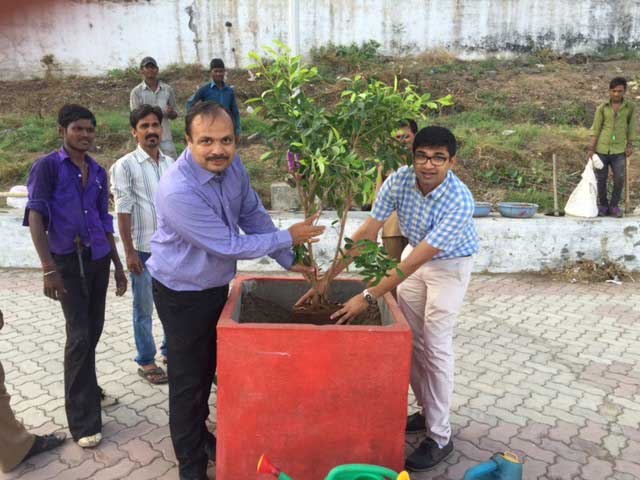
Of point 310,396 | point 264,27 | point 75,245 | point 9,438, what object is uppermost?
point 264,27

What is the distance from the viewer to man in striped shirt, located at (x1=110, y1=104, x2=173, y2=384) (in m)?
3.26

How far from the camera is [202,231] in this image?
2.11m

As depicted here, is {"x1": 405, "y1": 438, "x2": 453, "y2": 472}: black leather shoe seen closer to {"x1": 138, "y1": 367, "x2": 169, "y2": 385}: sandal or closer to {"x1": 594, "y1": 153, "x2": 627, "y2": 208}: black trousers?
{"x1": 138, "y1": 367, "x2": 169, "y2": 385}: sandal

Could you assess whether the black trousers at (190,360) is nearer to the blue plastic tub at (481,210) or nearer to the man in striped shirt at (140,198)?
the man in striped shirt at (140,198)

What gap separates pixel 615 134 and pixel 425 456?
5.68 metres

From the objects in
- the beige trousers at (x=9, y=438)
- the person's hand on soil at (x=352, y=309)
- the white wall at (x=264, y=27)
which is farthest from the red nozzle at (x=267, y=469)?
the white wall at (x=264, y=27)

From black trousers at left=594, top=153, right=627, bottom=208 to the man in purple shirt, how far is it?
246 inches

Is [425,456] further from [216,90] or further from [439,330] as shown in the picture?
[216,90]

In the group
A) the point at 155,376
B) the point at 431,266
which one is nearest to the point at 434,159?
the point at 431,266

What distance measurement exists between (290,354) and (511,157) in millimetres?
7042

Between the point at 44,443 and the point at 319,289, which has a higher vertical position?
the point at 319,289

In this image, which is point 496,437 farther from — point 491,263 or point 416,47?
point 416,47

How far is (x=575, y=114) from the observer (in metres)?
10.4

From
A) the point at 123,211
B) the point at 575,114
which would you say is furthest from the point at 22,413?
the point at 575,114
